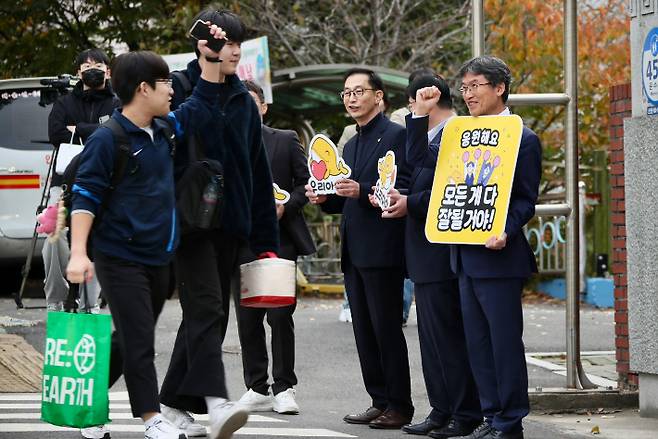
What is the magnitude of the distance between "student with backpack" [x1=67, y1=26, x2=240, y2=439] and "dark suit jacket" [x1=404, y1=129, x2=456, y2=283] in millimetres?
1628

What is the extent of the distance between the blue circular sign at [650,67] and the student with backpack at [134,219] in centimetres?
301

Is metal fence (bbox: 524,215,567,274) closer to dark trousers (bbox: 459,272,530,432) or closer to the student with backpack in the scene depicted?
dark trousers (bbox: 459,272,530,432)

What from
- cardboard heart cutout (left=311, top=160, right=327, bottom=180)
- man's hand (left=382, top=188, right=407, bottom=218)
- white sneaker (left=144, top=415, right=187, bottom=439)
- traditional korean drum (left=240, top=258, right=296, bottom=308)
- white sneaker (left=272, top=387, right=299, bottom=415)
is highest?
cardboard heart cutout (left=311, top=160, right=327, bottom=180)

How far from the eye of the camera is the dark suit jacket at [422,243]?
7.64 meters

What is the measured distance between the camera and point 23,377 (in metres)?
9.80

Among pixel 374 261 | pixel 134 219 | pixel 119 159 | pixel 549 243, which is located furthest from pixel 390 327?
pixel 549 243

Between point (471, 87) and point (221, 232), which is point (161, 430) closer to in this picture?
point (221, 232)

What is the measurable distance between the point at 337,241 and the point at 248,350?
1018cm

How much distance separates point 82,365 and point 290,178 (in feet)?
10.5

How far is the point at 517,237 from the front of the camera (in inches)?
283

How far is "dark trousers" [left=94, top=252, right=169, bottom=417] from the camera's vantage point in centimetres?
639

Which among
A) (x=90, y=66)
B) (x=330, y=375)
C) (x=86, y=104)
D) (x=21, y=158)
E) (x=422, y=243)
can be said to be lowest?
(x=330, y=375)

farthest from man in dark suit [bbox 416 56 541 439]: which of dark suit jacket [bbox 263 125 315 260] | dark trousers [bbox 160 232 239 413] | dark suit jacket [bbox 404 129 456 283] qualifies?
dark suit jacket [bbox 263 125 315 260]

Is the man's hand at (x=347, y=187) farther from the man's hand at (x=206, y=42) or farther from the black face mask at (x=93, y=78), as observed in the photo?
the black face mask at (x=93, y=78)
